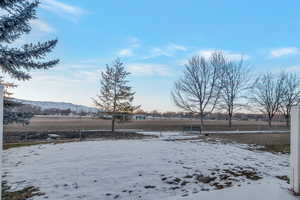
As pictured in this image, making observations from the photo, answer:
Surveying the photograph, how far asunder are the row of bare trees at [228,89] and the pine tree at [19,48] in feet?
70.7

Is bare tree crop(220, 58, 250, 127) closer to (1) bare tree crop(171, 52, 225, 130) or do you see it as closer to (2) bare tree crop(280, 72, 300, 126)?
(1) bare tree crop(171, 52, 225, 130)

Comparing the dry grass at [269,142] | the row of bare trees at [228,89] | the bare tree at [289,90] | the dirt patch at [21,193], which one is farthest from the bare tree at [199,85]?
the dirt patch at [21,193]

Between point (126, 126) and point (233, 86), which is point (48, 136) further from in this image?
point (233, 86)

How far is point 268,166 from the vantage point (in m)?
6.35

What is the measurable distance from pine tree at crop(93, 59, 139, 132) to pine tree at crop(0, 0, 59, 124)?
46.0ft

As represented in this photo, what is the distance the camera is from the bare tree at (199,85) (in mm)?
26297

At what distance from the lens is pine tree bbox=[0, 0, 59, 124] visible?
20.5 feet

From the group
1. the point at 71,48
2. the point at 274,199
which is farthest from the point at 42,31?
the point at 274,199

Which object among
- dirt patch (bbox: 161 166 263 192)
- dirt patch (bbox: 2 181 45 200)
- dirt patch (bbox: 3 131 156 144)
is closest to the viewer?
dirt patch (bbox: 2 181 45 200)

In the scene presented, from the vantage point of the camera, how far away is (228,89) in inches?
1171

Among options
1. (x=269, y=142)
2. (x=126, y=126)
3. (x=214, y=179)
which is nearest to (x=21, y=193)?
(x=214, y=179)

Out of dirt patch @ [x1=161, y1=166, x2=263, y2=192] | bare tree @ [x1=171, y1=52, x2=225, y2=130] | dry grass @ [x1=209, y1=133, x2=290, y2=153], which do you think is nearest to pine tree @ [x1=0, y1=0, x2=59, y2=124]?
dirt patch @ [x1=161, y1=166, x2=263, y2=192]

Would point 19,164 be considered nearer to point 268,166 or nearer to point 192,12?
point 268,166

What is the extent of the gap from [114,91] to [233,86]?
18.7 meters
